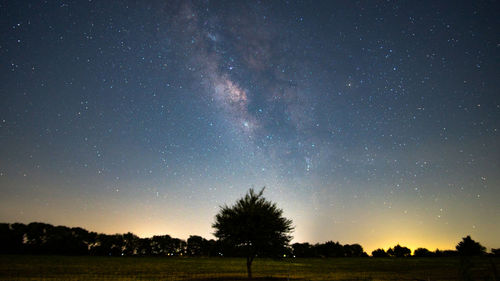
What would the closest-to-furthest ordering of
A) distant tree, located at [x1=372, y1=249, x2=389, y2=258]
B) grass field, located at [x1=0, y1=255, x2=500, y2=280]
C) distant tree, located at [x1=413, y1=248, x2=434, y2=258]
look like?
grass field, located at [x1=0, y1=255, x2=500, y2=280] < distant tree, located at [x1=413, y1=248, x2=434, y2=258] < distant tree, located at [x1=372, y1=249, x2=389, y2=258]

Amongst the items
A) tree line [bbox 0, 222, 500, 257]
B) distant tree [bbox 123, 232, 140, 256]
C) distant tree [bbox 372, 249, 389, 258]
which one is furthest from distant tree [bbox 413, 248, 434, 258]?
distant tree [bbox 123, 232, 140, 256]

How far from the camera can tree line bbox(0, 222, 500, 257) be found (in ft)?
349

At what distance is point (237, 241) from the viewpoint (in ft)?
91.6

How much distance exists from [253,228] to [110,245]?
14501cm

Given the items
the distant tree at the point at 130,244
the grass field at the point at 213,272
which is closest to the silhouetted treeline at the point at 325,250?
the distant tree at the point at 130,244

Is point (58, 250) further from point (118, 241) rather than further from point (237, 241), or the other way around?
point (237, 241)

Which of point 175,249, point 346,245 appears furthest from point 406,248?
point 175,249

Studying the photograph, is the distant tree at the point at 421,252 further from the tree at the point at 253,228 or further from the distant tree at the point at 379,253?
the tree at the point at 253,228

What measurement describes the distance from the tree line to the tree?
102 ft

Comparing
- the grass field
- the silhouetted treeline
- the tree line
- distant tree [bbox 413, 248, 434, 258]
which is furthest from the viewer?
the silhouetted treeline

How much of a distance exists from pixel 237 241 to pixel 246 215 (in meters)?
2.61

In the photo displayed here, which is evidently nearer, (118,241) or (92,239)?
(92,239)

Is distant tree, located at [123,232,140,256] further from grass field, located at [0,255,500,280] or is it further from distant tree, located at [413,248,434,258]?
distant tree, located at [413,248,434,258]

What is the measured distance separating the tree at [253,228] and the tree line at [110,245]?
102 ft
